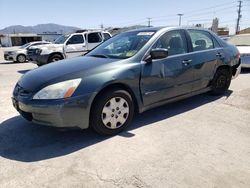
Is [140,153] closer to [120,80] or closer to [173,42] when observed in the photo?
[120,80]

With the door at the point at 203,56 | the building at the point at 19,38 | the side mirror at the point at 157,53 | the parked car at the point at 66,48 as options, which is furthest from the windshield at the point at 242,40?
the building at the point at 19,38

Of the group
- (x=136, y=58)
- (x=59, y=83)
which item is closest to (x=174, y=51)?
(x=136, y=58)

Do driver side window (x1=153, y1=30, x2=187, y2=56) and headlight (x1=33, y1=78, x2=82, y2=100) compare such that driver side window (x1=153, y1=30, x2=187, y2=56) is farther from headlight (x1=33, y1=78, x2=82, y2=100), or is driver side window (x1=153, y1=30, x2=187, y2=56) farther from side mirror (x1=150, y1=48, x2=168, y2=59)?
headlight (x1=33, y1=78, x2=82, y2=100)

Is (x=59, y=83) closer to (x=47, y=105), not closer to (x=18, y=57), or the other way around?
(x=47, y=105)

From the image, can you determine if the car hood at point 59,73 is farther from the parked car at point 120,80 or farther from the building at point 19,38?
the building at point 19,38

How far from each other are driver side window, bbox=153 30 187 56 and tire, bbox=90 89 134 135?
1.08 metres

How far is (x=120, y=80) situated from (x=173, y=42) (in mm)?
1470

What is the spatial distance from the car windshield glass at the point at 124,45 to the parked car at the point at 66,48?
753 centimetres

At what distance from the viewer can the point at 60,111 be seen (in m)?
3.30

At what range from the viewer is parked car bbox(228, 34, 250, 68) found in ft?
29.0

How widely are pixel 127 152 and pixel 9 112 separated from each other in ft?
9.62

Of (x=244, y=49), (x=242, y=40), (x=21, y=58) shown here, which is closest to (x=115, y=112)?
(x=244, y=49)

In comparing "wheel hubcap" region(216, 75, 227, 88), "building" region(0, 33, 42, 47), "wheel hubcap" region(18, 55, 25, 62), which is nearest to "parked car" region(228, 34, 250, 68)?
"wheel hubcap" region(216, 75, 227, 88)

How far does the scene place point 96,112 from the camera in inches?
140
